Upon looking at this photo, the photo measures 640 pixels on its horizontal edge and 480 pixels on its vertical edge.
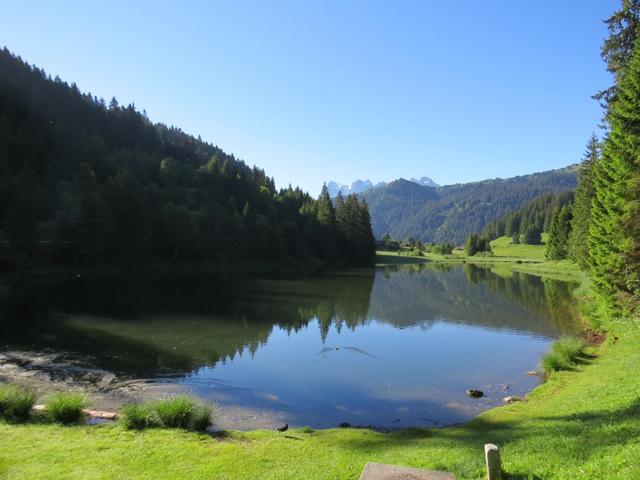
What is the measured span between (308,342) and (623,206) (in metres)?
22.4

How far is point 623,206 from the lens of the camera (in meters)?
27.0

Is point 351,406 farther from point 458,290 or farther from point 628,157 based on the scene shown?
point 458,290

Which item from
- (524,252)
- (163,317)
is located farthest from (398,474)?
(524,252)

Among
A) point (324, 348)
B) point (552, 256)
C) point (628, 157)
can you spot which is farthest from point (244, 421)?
point (552, 256)

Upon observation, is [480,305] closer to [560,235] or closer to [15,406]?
[15,406]

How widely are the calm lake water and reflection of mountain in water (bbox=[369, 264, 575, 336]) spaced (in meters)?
0.25

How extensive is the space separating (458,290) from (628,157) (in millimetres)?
44903

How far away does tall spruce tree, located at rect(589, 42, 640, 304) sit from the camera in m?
24.3

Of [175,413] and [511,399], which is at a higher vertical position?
[175,413]

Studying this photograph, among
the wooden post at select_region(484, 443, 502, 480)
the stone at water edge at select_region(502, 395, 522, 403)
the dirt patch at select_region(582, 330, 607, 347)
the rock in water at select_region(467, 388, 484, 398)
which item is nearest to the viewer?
the wooden post at select_region(484, 443, 502, 480)

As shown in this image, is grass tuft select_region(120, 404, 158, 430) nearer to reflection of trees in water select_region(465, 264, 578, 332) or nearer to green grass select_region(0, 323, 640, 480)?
green grass select_region(0, 323, 640, 480)

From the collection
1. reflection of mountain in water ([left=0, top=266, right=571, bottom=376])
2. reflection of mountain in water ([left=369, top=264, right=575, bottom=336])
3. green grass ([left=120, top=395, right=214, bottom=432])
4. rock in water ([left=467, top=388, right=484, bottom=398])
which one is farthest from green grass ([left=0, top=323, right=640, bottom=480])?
reflection of mountain in water ([left=369, top=264, right=575, bottom=336])

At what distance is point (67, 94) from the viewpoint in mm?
136125

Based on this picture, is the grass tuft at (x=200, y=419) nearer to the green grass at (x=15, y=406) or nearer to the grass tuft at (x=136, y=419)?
the grass tuft at (x=136, y=419)
